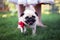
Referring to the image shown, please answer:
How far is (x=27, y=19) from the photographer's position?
1.47m

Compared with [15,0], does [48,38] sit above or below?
below

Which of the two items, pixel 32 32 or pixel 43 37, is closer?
pixel 43 37

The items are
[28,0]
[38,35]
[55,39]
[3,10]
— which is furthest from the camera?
[3,10]

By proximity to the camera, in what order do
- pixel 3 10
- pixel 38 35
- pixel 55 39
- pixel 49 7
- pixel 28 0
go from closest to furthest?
pixel 55 39
pixel 38 35
pixel 28 0
pixel 3 10
pixel 49 7

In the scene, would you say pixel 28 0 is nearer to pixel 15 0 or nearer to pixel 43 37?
Answer: pixel 15 0

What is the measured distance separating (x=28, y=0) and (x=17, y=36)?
1.12 feet

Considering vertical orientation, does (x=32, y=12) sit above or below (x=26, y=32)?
above

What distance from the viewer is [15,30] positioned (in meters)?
1.73

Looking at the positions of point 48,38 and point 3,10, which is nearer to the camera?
point 48,38

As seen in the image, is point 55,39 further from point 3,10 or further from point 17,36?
point 3,10

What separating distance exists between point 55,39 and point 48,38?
0.06m

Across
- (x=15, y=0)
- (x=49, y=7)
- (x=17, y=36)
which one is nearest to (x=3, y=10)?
(x=49, y=7)

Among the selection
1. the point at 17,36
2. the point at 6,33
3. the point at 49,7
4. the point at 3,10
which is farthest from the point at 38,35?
the point at 49,7

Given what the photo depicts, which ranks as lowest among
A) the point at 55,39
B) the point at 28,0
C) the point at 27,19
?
the point at 55,39
